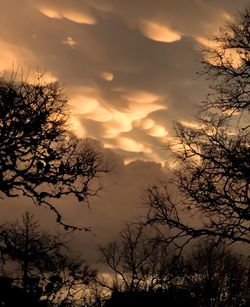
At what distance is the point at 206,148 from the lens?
17047 mm

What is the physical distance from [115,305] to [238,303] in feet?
40.9

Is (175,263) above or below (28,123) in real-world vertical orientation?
below

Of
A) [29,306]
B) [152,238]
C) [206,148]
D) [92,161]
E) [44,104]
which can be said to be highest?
[44,104]

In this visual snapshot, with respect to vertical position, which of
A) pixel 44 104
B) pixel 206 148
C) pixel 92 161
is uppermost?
pixel 44 104

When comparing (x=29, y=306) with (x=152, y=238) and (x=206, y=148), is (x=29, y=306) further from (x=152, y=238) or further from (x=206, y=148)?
(x=206, y=148)

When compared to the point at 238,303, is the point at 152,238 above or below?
below

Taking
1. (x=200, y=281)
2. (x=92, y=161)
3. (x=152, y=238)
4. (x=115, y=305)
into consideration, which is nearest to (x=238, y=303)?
(x=200, y=281)

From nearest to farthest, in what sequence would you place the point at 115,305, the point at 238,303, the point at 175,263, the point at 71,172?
the point at 175,263 < the point at 71,172 < the point at 115,305 < the point at 238,303

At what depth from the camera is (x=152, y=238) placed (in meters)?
17.2

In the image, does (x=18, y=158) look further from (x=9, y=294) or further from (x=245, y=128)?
(x=245, y=128)

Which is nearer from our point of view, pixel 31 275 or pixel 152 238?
pixel 152 238

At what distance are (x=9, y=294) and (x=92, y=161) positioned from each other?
6177 mm

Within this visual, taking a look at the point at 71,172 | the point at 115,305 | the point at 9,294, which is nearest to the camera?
the point at 9,294

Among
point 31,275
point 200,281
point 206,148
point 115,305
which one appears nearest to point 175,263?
point 206,148
